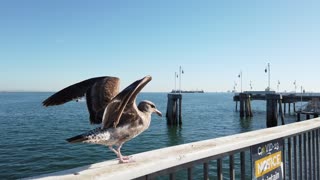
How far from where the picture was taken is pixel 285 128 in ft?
13.2

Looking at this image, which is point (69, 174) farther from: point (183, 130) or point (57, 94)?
point (183, 130)

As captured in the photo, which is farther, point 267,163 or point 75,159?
point 75,159

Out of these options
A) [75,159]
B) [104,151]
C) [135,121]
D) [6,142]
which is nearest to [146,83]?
[135,121]

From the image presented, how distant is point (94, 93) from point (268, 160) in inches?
79.4

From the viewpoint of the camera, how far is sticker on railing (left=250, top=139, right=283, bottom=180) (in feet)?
11.1

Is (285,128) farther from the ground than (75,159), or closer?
farther from the ground

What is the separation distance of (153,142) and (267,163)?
24.2 m

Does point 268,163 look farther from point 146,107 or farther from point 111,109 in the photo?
point 111,109

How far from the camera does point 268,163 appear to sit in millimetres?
3588

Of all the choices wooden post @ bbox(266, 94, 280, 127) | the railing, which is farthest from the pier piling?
the railing

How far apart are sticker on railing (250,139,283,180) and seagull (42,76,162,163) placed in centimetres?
117

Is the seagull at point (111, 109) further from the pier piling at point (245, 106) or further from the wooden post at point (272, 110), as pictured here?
the pier piling at point (245, 106)

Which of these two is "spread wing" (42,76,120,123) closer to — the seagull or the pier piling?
the seagull

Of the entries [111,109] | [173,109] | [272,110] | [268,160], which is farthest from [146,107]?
[272,110]
